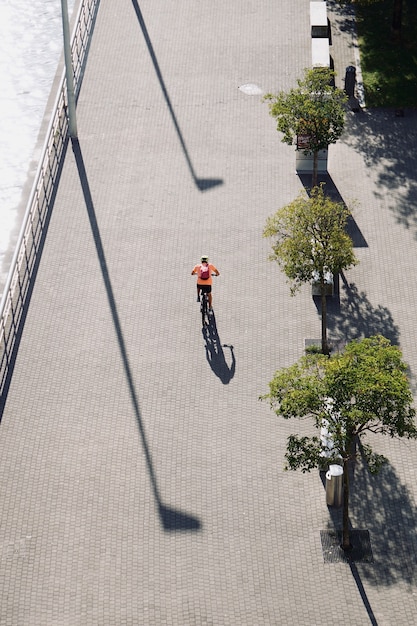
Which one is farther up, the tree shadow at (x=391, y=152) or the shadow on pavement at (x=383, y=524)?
the tree shadow at (x=391, y=152)

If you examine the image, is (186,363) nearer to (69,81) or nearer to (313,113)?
(313,113)

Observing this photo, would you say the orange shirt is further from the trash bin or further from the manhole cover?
the manhole cover

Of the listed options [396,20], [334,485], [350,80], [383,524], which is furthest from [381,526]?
[396,20]

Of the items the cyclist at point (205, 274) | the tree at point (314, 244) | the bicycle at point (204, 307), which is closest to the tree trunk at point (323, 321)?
the tree at point (314, 244)

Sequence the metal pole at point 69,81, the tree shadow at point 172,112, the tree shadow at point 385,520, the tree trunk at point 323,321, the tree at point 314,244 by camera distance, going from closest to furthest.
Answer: the tree shadow at point 385,520 < the tree at point 314,244 < the tree trunk at point 323,321 < the tree shadow at point 172,112 < the metal pole at point 69,81

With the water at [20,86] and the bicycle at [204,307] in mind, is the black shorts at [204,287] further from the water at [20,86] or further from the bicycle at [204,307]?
the water at [20,86]

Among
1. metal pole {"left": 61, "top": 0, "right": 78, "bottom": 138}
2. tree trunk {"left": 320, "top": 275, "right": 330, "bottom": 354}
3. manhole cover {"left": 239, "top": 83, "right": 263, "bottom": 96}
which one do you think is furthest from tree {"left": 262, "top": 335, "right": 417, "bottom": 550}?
manhole cover {"left": 239, "top": 83, "right": 263, "bottom": 96}
